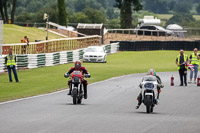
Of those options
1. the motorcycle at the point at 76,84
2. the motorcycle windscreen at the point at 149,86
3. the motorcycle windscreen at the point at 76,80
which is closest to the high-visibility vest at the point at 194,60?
the motorcycle at the point at 76,84

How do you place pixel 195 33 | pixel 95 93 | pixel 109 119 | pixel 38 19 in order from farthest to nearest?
pixel 38 19, pixel 195 33, pixel 95 93, pixel 109 119

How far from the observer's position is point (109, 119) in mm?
14414

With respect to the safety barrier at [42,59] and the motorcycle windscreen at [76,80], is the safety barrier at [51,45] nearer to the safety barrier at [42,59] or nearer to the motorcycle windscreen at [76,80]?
the safety barrier at [42,59]

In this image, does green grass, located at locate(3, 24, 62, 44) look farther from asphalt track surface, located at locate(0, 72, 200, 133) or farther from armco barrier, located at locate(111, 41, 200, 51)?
asphalt track surface, located at locate(0, 72, 200, 133)

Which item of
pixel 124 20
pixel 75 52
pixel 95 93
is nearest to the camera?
pixel 95 93

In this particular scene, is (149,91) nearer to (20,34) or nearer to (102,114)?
(102,114)

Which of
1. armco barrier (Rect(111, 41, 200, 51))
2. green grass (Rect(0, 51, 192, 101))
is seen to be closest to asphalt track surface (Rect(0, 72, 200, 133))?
green grass (Rect(0, 51, 192, 101))

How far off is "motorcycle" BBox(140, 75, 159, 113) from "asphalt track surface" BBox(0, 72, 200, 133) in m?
0.32

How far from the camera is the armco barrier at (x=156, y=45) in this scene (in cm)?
6122

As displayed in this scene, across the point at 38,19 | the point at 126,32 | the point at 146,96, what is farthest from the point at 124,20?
the point at 146,96

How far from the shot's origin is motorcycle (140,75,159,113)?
52.7 ft

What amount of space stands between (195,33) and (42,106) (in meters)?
59.8

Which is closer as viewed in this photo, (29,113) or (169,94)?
(29,113)

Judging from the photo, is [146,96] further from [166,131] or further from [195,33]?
[195,33]
